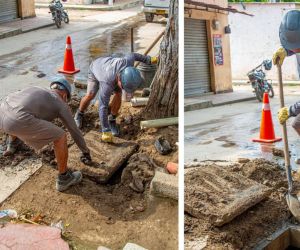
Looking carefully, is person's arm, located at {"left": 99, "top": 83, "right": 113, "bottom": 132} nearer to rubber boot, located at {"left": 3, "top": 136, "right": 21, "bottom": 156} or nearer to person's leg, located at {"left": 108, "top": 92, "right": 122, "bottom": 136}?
person's leg, located at {"left": 108, "top": 92, "right": 122, "bottom": 136}

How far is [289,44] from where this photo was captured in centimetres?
256

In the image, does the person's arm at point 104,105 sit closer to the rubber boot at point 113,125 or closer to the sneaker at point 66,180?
the rubber boot at point 113,125

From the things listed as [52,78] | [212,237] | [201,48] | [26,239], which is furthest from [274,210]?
[52,78]

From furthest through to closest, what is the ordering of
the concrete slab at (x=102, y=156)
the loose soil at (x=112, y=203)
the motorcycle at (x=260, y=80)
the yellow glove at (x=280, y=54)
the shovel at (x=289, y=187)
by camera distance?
1. the concrete slab at (x=102, y=156)
2. the motorcycle at (x=260, y=80)
3. the loose soil at (x=112, y=203)
4. the shovel at (x=289, y=187)
5. the yellow glove at (x=280, y=54)

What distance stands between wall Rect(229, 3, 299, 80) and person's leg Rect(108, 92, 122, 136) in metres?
0.78

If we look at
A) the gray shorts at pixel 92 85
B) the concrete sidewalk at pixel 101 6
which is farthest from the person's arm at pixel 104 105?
the concrete sidewalk at pixel 101 6

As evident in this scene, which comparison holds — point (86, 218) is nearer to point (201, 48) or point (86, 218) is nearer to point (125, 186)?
point (125, 186)

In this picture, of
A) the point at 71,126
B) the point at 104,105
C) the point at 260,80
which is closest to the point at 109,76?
the point at 104,105

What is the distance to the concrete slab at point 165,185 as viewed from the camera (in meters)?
2.93

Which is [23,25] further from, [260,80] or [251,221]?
[251,221]

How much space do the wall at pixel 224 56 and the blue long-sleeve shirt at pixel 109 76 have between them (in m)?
0.60

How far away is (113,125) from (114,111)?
0.09m

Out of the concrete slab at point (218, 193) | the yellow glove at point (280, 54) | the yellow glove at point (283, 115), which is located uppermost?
the yellow glove at point (280, 54)

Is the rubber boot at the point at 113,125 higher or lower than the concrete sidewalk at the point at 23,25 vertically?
lower
